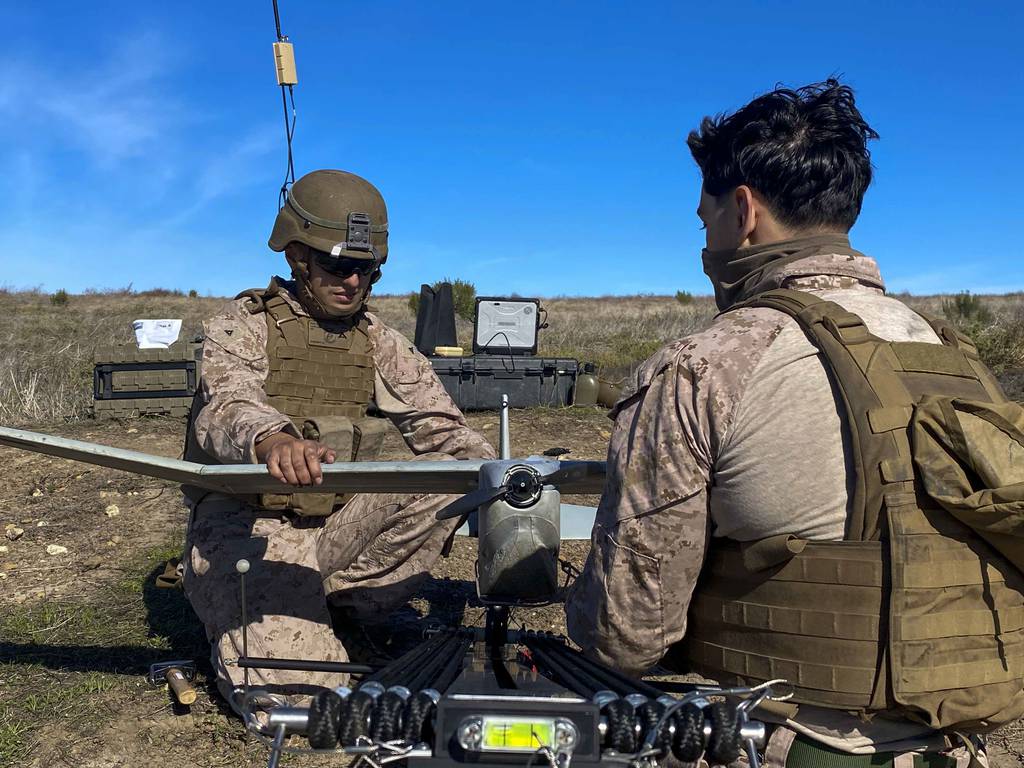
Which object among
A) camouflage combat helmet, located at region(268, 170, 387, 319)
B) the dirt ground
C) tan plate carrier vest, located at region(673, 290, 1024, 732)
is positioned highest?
camouflage combat helmet, located at region(268, 170, 387, 319)

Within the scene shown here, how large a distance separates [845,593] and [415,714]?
1118 mm

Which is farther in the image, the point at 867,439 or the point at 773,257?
the point at 773,257

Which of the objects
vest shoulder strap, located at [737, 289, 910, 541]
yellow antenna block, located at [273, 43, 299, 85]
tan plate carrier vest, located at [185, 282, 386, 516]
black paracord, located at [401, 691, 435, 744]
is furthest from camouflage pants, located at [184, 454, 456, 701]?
yellow antenna block, located at [273, 43, 299, 85]

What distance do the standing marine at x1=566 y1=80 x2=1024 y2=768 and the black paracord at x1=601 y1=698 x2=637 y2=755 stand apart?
73cm

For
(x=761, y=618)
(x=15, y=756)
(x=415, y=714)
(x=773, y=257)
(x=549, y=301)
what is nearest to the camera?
(x=415, y=714)

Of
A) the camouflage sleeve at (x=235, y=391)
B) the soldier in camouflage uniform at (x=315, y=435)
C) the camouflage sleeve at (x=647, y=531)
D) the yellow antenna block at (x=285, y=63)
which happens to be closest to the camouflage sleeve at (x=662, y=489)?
the camouflage sleeve at (x=647, y=531)

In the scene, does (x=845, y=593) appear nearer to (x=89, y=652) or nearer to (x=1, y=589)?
(x=89, y=652)

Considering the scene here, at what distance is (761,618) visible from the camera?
2.29 metres

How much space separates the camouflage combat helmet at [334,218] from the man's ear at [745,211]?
2299 mm

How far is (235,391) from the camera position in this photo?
4090 mm

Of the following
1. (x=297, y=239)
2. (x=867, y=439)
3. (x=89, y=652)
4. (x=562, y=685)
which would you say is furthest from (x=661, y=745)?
(x=89, y=652)

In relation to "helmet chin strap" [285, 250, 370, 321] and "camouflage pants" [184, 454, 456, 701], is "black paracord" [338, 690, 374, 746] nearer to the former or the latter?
"camouflage pants" [184, 454, 456, 701]

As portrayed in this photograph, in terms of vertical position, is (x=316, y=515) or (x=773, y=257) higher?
(x=773, y=257)

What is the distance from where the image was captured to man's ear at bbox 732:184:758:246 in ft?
8.59
